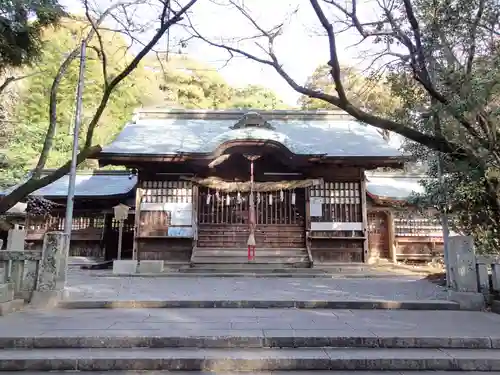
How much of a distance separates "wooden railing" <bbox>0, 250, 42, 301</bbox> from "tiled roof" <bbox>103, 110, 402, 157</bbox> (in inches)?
241

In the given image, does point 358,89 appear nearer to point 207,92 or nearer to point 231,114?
point 231,114

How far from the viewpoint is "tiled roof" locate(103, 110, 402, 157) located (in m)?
13.0

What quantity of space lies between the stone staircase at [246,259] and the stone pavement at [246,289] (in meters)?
1.84

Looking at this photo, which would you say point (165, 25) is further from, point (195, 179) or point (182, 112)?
point (182, 112)

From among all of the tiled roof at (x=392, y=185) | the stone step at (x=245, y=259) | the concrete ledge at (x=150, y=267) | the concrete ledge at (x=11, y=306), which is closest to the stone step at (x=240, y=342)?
the concrete ledge at (x=11, y=306)

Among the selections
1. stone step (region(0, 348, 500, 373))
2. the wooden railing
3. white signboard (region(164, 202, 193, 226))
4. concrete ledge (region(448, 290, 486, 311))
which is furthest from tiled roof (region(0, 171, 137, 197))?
concrete ledge (region(448, 290, 486, 311))

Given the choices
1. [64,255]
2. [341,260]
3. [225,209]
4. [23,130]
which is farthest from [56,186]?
[341,260]

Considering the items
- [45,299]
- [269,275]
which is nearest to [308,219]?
[269,275]

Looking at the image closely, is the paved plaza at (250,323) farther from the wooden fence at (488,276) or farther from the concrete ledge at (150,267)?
the concrete ledge at (150,267)

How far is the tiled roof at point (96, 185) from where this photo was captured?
15.1 metres

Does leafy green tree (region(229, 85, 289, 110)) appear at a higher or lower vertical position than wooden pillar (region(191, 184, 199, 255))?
higher

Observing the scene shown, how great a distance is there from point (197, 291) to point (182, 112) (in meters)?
11.6

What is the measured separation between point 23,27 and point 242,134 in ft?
24.4

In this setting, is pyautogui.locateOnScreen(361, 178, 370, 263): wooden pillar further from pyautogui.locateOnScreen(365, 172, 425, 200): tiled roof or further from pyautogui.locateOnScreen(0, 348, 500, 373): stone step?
pyautogui.locateOnScreen(0, 348, 500, 373): stone step
